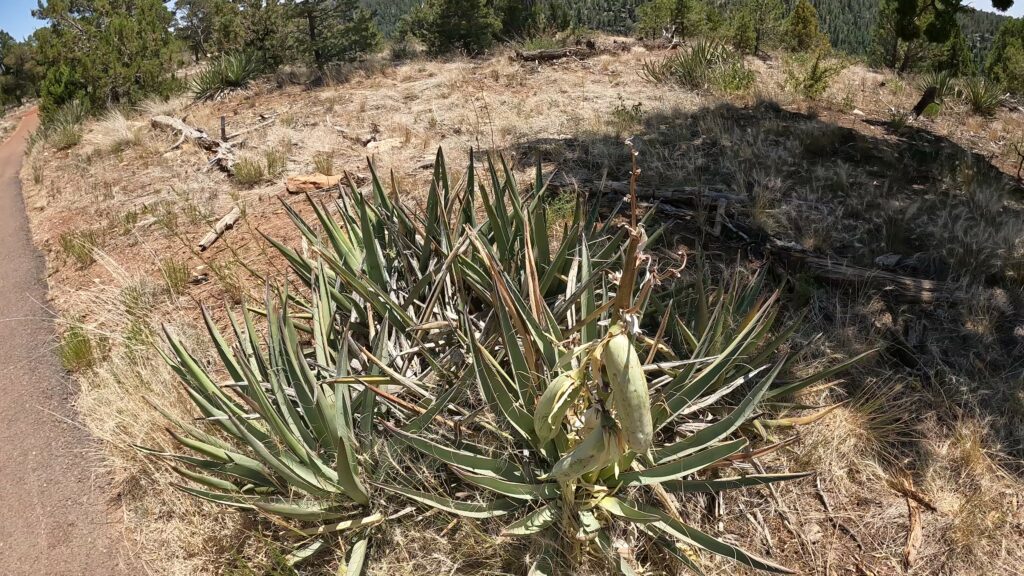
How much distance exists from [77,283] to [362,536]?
162 inches

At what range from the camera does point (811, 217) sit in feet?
13.7

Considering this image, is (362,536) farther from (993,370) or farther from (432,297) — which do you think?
(993,370)

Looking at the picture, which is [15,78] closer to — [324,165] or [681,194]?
[324,165]

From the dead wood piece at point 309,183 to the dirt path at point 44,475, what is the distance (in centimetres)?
221

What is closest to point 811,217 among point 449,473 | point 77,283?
point 449,473

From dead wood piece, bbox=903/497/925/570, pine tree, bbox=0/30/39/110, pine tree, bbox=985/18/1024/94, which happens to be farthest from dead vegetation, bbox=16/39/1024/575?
pine tree, bbox=0/30/39/110

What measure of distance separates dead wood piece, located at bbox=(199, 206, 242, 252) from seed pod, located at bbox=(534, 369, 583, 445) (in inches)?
159

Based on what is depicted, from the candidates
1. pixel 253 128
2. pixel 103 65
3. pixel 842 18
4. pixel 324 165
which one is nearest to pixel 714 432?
pixel 324 165

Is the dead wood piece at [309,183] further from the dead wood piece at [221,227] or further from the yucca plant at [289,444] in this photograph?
the yucca plant at [289,444]

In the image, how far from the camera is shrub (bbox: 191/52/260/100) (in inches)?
436

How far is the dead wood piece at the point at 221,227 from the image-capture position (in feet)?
15.5

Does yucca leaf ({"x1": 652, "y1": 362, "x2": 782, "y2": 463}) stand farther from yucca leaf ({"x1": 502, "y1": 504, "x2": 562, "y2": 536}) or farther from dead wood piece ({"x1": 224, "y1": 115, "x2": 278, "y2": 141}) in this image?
dead wood piece ({"x1": 224, "y1": 115, "x2": 278, "y2": 141})

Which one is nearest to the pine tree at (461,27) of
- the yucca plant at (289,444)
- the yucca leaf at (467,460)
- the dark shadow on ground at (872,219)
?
the dark shadow on ground at (872,219)

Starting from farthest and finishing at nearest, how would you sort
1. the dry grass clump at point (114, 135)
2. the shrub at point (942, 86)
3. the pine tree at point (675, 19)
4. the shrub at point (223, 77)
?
the pine tree at point (675, 19) < the shrub at point (223, 77) < the dry grass clump at point (114, 135) < the shrub at point (942, 86)
